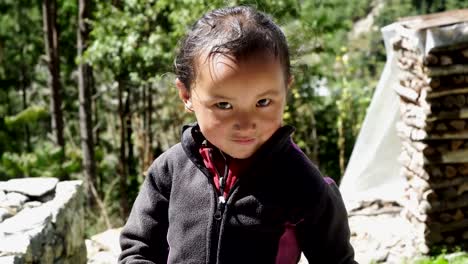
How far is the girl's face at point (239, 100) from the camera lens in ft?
4.15

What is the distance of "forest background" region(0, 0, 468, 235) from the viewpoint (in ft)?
29.0

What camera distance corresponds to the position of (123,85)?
1252 centimetres

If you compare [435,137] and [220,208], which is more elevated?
[220,208]

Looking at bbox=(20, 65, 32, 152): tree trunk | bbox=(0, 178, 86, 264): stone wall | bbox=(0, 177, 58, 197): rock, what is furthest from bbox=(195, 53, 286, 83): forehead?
bbox=(20, 65, 32, 152): tree trunk

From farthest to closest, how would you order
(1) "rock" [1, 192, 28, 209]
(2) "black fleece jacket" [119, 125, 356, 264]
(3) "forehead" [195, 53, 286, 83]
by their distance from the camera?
(1) "rock" [1, 192, 28, 209], (2) "black fleece jacket" [119, 125, 356, 264], (3) "forehead" [195, 53, 286, 83]

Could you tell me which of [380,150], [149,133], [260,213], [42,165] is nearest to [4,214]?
[260,213]

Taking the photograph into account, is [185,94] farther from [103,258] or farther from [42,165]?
[42,165]

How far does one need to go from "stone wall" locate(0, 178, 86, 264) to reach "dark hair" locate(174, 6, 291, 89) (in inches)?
72.1

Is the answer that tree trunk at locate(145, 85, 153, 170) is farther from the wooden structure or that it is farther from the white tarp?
the wooden structure

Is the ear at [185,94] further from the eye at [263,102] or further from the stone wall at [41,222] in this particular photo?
the stone wall at [41,222]

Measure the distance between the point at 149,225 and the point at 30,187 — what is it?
120 inches

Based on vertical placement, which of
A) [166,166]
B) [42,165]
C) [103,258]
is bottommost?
[42,165]

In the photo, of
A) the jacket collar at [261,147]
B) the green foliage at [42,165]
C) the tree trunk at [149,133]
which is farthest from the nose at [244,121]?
the green foliage at [42,165]

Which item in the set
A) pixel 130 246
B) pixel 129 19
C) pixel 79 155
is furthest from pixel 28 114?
pixel 130 246
